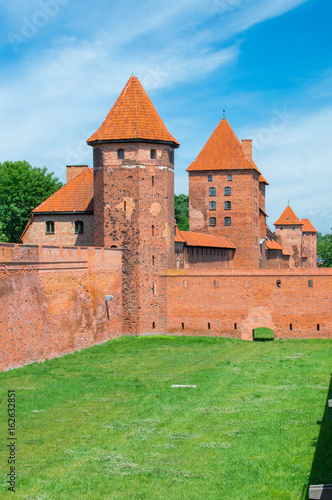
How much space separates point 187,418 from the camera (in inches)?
551

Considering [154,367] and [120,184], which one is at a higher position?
[120,184]

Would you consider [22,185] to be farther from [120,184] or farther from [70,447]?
[70,447]

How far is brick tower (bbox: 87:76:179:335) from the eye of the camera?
28.8 metres

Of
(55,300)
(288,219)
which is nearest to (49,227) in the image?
(55,300)

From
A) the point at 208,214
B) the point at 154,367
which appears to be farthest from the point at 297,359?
the point at 208,214

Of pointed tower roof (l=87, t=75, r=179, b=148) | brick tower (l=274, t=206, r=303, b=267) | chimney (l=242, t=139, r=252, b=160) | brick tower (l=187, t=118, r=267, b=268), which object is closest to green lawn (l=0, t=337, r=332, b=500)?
pointed tower roof (l=87, t=75, r=179, b=148)

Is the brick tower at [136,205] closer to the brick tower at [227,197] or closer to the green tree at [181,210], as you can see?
the brick tower at [227,197]

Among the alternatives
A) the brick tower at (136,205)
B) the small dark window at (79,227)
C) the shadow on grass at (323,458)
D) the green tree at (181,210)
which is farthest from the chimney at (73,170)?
the green tree at (181,210)

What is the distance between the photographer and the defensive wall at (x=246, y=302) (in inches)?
1134

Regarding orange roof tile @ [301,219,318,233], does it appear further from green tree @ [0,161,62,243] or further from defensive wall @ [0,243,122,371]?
defensive wall @ [0,243,122,371]

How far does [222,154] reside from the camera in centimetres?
4631

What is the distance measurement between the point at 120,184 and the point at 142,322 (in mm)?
6196

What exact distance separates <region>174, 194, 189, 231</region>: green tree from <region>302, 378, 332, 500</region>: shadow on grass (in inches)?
2543

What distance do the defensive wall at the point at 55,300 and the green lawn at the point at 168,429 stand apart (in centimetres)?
98
